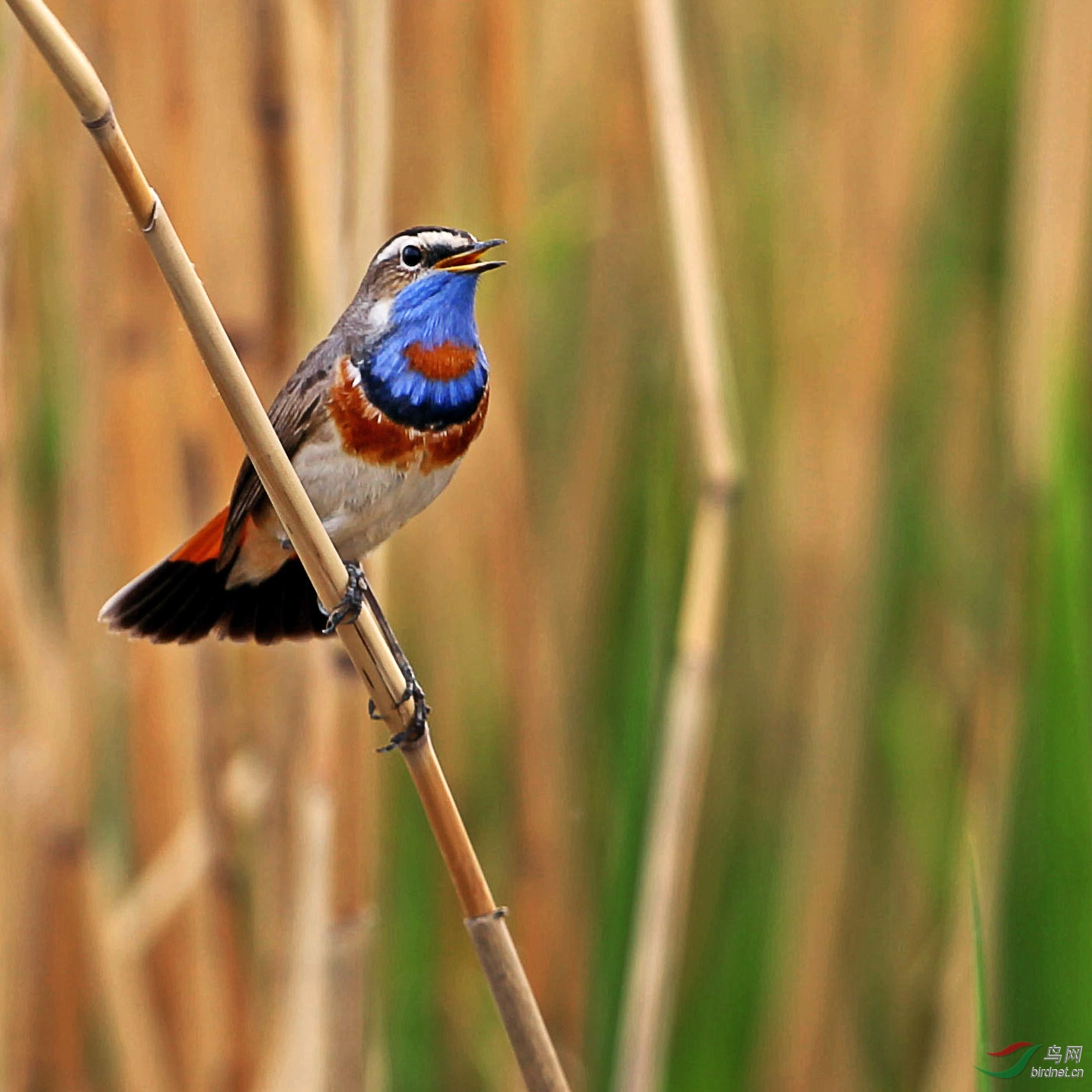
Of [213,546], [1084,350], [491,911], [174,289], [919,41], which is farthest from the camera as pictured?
[919,41]

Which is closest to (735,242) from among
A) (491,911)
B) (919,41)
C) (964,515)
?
(919,41)

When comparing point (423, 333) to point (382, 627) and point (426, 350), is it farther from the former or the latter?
point (382, 627)

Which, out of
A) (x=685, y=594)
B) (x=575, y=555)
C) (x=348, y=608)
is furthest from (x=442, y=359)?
(x=575, y=555)

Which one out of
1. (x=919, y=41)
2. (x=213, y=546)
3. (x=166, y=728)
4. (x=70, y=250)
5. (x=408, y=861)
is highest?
(x=919, y=41)

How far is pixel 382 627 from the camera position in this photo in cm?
101

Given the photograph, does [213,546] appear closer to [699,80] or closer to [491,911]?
[491,911]

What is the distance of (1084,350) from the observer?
137 cm

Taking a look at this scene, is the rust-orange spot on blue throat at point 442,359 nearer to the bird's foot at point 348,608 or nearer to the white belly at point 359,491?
the white belly at point 359,491

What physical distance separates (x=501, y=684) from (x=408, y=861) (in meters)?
0.22

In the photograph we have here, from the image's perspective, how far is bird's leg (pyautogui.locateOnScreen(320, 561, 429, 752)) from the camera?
76 centimetres

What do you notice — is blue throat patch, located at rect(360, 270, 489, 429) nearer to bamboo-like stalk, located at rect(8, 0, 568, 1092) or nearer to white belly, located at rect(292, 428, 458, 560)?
white belly, located at rect(292, 428, 458, 560)

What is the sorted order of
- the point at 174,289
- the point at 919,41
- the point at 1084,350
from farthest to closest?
the point at 919,41 < the point at 1084,350 < the point at 174,289

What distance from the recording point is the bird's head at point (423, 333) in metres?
0.93

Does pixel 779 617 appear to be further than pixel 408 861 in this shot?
Yes
